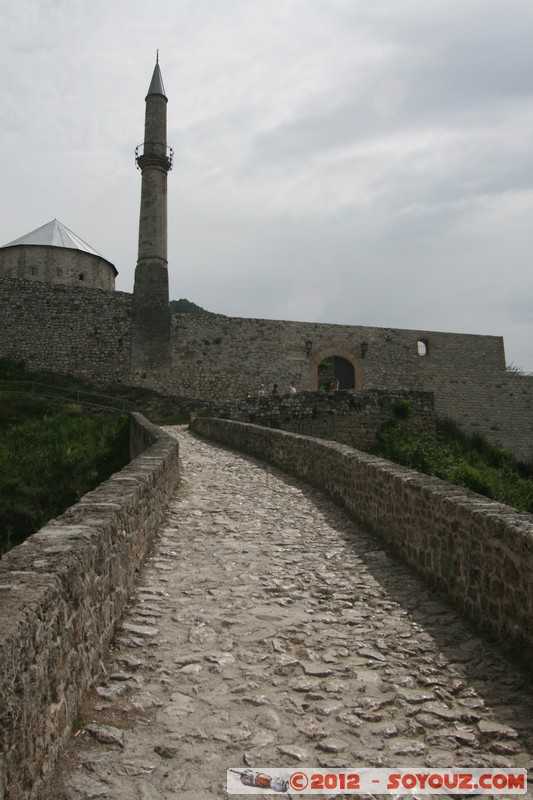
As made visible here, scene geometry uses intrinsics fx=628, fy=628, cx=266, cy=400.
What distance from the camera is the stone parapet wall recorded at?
17.0m

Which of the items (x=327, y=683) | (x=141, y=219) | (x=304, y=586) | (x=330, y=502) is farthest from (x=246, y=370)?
(x=327, y=683)

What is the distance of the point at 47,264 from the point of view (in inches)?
1179

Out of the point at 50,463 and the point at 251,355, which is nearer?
the point at 50,463

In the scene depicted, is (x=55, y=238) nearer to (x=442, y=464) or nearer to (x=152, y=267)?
(x=152, y=267)

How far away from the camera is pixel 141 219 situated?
82.6 feet

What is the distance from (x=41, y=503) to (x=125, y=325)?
1075cm

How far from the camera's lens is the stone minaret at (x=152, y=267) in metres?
24.6

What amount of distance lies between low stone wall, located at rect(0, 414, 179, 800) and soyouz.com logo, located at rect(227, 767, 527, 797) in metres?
0.84

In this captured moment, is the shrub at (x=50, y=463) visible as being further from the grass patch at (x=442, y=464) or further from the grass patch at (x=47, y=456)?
the grass patch at (x=442, y=464)

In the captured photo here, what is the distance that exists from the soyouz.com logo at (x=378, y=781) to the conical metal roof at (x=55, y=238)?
30748 mm

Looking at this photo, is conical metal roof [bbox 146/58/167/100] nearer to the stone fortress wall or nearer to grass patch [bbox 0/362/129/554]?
the stone fortress wall

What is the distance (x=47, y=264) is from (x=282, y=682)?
2950 centimetres

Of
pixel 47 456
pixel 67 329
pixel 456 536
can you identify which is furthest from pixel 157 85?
pixel 456 536

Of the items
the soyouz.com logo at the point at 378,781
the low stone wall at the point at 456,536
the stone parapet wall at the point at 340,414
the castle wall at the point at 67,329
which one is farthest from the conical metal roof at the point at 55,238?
the soyouz.com logo at the point at 378,781
